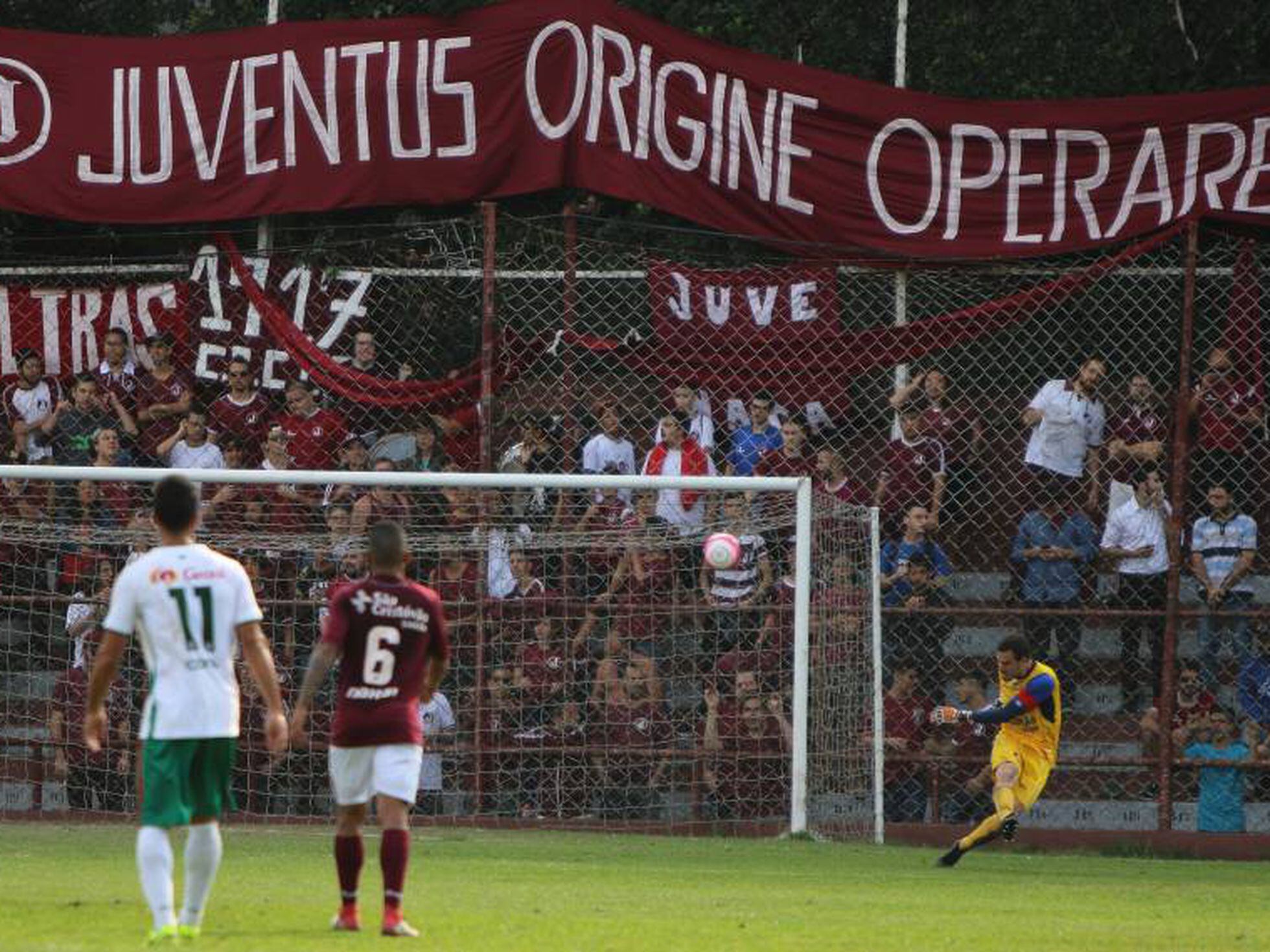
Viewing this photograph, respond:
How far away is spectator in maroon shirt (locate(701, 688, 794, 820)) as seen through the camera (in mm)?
16000

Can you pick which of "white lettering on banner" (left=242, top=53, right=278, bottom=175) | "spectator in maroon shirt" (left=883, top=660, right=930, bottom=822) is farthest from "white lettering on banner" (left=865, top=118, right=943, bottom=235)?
"white lettering on banner" (left=242, top=53, right=278, bottom=175)

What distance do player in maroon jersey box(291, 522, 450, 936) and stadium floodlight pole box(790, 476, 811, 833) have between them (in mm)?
6368

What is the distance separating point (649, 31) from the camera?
1777cm

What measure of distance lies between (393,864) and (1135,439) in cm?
933

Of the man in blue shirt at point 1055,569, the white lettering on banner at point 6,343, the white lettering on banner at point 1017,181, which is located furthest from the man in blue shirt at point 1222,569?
the white lettering on banner at point 6,343

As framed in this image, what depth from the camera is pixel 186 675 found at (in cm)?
843

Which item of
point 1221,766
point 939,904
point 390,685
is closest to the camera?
point 390,685

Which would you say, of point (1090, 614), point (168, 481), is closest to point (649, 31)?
point (1090, 614)

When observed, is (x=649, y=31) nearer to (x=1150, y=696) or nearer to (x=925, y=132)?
(x=925, y=132)

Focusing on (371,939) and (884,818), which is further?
(884,818)

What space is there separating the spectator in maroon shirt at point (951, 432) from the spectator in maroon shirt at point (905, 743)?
56.1 inches

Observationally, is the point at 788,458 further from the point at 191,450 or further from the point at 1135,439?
the point at 191,450

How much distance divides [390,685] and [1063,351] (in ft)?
31.4

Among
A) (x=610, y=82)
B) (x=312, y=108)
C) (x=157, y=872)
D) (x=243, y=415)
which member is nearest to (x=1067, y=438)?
(x=610, y=82)
